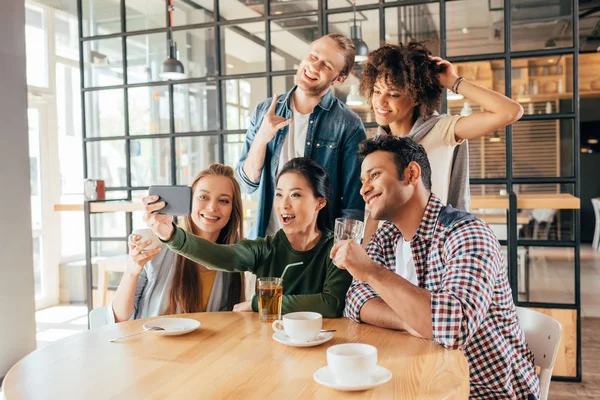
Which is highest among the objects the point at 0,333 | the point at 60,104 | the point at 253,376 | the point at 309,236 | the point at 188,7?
the point at 188,7

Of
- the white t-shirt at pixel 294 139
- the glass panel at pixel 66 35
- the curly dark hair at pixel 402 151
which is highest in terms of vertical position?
the glass panel at pixel 66 35

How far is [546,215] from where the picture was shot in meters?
3.42

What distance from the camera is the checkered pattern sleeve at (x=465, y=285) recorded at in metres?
1.35

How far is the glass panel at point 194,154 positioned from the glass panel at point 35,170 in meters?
2.33

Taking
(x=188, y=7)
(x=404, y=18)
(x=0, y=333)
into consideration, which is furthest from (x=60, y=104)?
(x=404, y=18)

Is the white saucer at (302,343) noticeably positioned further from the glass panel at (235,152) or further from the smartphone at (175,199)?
the glass panel at (235,152)

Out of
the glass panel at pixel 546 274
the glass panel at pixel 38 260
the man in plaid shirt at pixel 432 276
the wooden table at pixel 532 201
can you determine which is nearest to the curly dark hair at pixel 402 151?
the man in plaid shirt at pixel 432 276

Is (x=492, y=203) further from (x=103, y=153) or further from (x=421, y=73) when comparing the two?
(x=103, y=153)

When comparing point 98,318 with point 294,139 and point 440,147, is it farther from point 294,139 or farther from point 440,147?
point 440,147

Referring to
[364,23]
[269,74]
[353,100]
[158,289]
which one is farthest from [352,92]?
[158,289]

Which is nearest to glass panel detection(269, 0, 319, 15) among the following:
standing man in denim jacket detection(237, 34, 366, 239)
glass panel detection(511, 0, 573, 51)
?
glass panel detection(511, 0, 573, 51)

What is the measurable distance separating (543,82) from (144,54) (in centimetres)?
288

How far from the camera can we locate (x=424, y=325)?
137 cm

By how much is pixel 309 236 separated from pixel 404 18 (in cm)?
223
